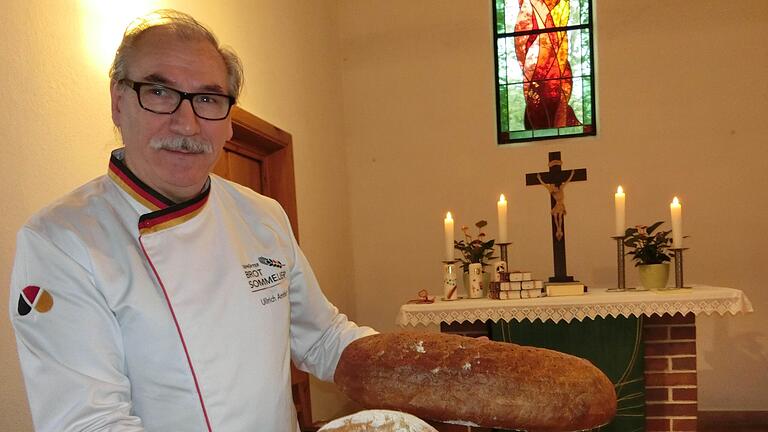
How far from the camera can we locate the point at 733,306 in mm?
2990

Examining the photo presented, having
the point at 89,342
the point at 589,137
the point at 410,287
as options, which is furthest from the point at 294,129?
the point at 89,342

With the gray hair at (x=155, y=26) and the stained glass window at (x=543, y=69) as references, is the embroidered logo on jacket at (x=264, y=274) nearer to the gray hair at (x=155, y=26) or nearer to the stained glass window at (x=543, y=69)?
the gray hair at (x=155, y=26)

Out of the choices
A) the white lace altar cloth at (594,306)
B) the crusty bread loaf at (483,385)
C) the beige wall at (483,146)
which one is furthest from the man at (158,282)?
the beige wall at (483,146)

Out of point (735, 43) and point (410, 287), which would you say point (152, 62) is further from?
point (735, 43)

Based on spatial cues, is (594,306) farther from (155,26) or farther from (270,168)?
(155,26)

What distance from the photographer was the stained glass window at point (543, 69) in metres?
5.12

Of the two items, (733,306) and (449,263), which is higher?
(449,263)

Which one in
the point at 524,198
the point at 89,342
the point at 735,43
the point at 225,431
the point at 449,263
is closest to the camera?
the point at 89,342

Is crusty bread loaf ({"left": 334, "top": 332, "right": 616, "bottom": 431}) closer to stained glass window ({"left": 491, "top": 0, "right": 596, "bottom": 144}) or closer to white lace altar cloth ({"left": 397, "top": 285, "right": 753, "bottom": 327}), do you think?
white lace altar cloth ({"left": 397, "top": 285, "right": 753, "bottom": 327})

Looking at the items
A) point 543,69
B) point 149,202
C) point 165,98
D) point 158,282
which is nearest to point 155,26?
point 165,98

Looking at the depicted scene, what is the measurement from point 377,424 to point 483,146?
174 inches

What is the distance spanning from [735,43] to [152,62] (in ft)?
16.0

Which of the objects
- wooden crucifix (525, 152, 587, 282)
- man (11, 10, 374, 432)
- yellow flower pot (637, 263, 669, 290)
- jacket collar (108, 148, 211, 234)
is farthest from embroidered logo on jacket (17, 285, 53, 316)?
yellow flower pot (637, 263, 669, 290)

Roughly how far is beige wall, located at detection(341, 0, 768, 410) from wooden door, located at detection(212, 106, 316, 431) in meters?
1.54
